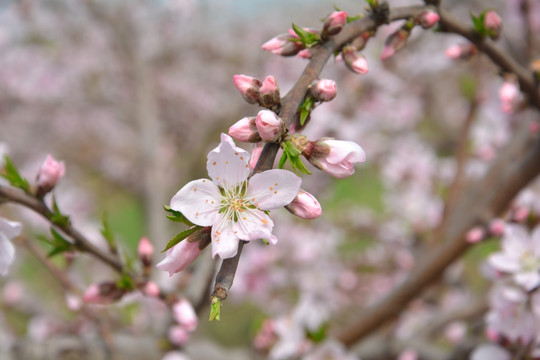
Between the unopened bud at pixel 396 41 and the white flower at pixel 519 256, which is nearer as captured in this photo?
the unopened bud at pixel 396 41

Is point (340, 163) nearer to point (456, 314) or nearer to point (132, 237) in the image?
point (456, 314)

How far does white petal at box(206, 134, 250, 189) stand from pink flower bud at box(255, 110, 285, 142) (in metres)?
0.08

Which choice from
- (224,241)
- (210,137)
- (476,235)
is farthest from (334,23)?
(210,137)

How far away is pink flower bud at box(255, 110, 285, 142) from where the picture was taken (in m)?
0.70

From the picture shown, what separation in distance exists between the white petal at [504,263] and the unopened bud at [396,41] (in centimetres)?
85

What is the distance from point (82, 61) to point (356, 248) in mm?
5737

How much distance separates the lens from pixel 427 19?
38.7 inches

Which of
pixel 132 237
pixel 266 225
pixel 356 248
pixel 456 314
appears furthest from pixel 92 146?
pixel 266 225

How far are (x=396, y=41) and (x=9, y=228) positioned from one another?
1.02 m

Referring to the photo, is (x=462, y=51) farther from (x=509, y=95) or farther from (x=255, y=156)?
(x=255, y=156)

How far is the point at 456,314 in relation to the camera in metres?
2.37

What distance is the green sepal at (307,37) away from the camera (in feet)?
2.84

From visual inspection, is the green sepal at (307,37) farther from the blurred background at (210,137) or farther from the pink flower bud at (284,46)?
the blurred background at (210,137)

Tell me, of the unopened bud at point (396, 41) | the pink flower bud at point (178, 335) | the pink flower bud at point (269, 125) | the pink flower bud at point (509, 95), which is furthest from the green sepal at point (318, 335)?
the pink flower bud at point (269, 125)
